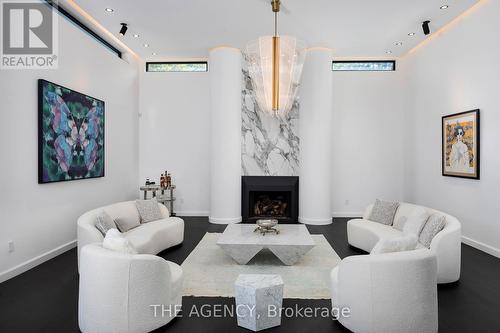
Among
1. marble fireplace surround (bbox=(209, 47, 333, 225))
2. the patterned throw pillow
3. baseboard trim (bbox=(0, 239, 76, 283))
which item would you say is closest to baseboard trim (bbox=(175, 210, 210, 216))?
marble fireplace surround (bbox=(209, 47, 333, 225))

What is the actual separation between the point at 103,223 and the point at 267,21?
13.4 feet

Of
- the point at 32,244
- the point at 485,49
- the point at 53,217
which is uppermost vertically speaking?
the point at 485,49

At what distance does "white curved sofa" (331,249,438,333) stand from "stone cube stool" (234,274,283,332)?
680 mm

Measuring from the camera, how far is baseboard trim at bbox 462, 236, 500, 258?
4.26 metres

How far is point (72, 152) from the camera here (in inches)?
180

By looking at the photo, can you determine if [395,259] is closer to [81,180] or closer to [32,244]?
[32,244]

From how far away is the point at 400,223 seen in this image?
4391 millimetres

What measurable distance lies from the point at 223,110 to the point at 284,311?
4.62 metres

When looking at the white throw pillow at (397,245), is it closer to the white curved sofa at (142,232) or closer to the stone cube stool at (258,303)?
the stone cube stool at (258,303)

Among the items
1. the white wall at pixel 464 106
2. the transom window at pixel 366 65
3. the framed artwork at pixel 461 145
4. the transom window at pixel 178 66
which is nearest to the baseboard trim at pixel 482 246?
the white wall at pixel 464 106

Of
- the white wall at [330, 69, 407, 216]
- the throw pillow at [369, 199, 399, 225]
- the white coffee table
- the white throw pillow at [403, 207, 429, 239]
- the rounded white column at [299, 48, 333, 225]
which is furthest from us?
the white wall at [330, 69, 407, 216]

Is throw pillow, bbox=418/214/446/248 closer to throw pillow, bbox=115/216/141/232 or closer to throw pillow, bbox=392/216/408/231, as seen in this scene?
throw pillow, bbox=392/216/408/231

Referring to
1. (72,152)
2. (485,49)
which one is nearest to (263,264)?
(72,152)

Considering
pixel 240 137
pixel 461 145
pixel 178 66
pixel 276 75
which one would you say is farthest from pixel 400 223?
pixel 178 66
